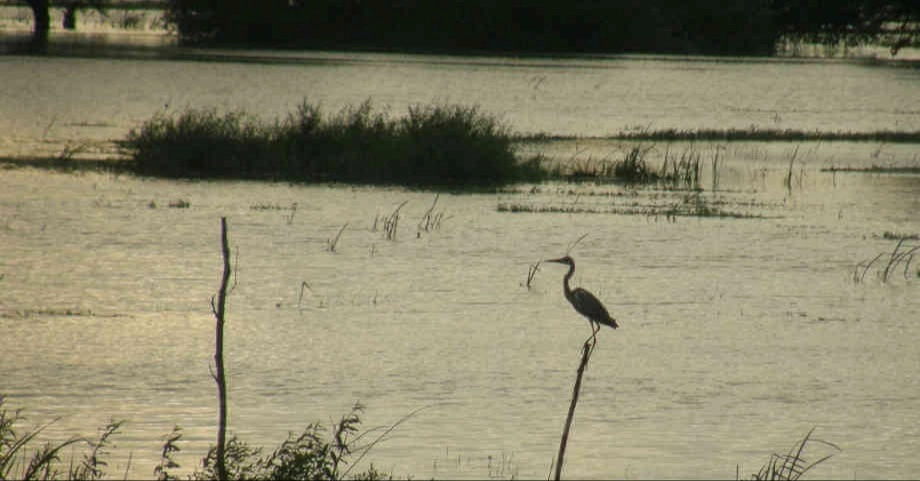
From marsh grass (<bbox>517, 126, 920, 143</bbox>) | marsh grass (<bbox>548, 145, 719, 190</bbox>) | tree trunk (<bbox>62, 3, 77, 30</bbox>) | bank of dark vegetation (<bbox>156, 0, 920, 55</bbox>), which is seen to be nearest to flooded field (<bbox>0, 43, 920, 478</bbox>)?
marsh grass (<bbox>548, 145, 719, 190</bbox>)

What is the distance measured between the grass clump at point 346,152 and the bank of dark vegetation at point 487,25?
160 ft

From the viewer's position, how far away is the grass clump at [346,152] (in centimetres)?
2519

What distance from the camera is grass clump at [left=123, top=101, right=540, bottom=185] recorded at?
992 inches

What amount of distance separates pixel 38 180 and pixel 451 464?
15.3 m

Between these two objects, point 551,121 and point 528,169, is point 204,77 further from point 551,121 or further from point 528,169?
point 528,169

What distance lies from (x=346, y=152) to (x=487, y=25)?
5264 cm

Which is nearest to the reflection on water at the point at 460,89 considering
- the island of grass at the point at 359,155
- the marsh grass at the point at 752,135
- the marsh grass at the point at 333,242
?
the marsh grass at the point at 752,135

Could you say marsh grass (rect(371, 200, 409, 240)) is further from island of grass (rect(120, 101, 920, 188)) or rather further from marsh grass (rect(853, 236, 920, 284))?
marsh grass (rect(853, 236, 920, 284))

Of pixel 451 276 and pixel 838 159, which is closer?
pixel 451 276

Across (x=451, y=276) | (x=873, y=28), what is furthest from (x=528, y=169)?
(x=873, y=28)

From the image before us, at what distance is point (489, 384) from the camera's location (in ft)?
38.6

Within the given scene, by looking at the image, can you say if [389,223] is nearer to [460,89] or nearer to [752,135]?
[752,135]

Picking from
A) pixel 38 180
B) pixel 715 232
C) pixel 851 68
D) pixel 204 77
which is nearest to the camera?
pixel 715 232

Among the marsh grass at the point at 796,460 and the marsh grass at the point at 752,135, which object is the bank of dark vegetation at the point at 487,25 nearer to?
Result: the marsh grass at the point at 752,135
